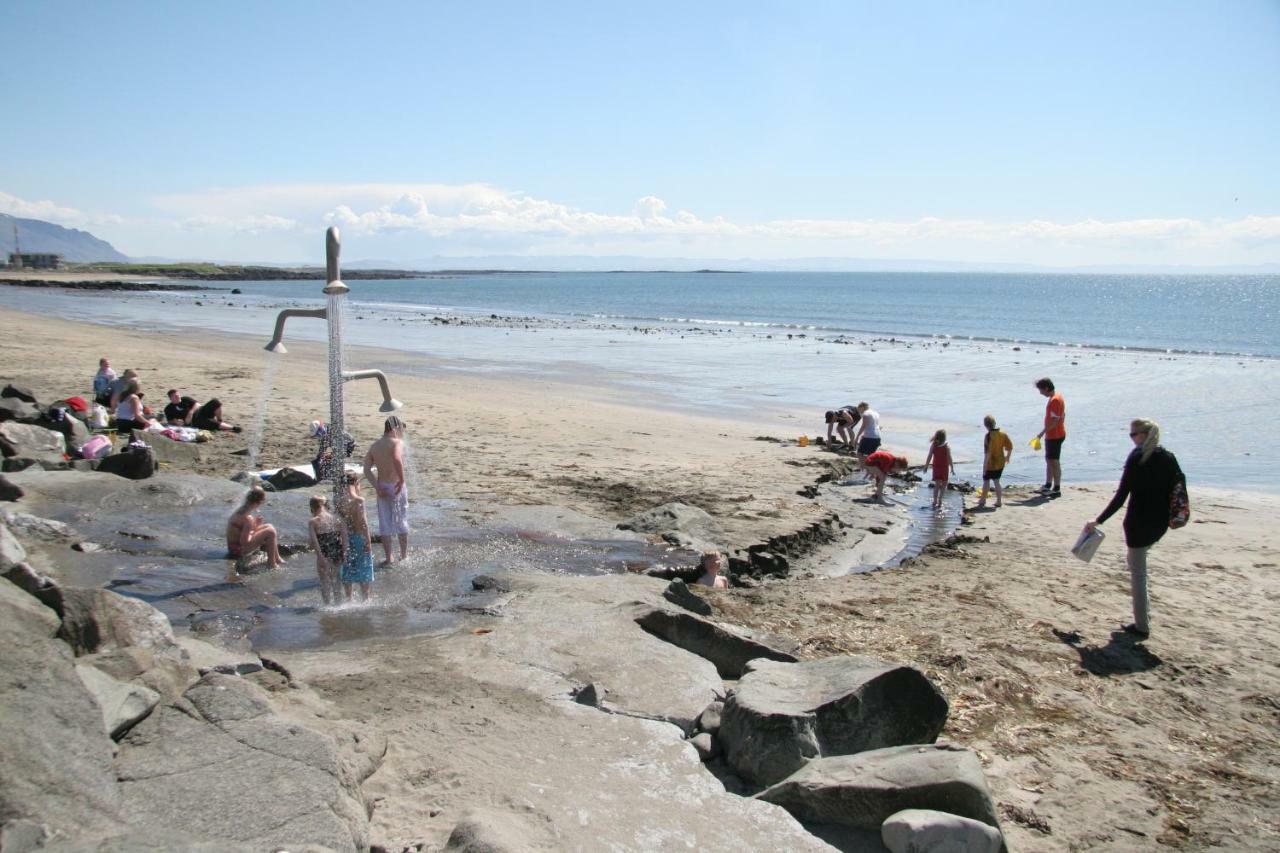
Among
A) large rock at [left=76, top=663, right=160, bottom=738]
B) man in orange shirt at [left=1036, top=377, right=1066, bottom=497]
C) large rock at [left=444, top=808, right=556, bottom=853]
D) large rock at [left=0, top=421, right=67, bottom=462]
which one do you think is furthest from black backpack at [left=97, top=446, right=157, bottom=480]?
man in orange shirt at [left=1036, top=377, right=1066, bottom=497]

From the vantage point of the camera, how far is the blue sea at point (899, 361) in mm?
21766

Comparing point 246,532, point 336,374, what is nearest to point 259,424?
point 246,532

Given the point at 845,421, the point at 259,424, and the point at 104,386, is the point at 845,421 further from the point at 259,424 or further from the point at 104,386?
the point at 104,386

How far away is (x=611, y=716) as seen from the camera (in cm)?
564

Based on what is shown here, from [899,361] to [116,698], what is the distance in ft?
125

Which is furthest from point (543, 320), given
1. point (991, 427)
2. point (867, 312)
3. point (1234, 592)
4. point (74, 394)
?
point (1234, 592)

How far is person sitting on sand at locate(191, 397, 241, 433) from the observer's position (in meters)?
15.5

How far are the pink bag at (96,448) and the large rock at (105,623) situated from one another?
28.9 feet

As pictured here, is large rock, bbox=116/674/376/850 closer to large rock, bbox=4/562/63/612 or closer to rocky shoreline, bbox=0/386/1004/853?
rocky shoreline, bbox=0/386/1004/853

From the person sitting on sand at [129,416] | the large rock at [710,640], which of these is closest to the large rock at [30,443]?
the person sitting on sand at [129,416]

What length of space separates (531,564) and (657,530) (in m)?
1.86

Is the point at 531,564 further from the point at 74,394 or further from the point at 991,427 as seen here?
the point at 74,394

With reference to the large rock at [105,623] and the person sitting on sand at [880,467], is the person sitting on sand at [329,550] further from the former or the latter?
the person sitting on sand at [880,467]

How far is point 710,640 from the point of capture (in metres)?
7.04
